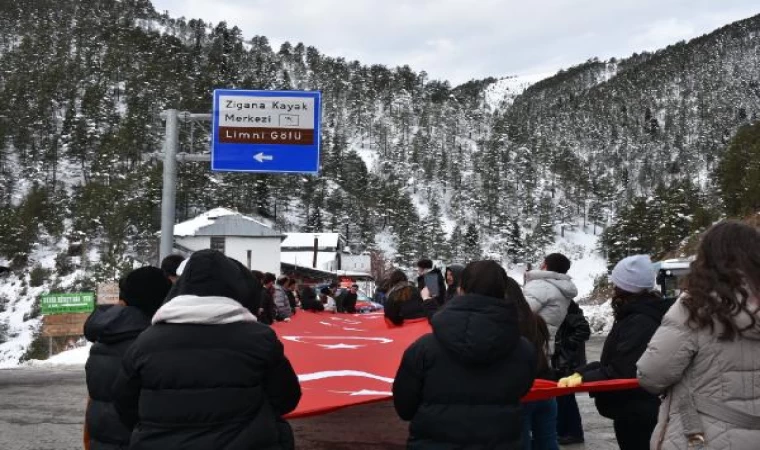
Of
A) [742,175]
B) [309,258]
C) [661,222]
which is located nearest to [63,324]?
[742,175]

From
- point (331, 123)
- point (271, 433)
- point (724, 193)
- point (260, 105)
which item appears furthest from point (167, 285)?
point (331, 123)

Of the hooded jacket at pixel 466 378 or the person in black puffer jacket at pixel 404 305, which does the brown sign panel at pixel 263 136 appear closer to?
the person in black puffer jacket at pixel 404 305

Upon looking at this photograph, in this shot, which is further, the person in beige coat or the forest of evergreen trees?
the forest of evergreen trees

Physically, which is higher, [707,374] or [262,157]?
[262,157]

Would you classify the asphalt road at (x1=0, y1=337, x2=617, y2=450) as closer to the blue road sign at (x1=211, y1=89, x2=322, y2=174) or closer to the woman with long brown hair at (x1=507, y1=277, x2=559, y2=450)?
the woman with long brown hair at (x1=507, y1=277, x2=559, y2=450)

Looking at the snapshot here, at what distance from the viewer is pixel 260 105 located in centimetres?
1203

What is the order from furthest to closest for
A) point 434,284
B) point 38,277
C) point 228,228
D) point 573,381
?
point 38,277 < point 228,228 < point 434,284 < point 573,381

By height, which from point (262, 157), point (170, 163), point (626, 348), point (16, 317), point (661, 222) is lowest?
point (16, 317)

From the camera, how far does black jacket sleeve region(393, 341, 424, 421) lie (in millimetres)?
3088

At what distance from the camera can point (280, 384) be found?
2865 millimetres

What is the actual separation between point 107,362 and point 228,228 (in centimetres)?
6211

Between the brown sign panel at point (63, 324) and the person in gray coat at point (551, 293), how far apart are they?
14785 mm

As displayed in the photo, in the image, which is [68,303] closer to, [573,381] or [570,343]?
[570,343]

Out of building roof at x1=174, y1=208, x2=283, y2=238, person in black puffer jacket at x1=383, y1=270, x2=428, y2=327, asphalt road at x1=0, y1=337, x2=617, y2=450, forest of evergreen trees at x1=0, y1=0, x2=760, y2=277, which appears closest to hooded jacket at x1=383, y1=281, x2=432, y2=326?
person in black puffer jacket at x1=383, y1=270, x2=428, y2=327
